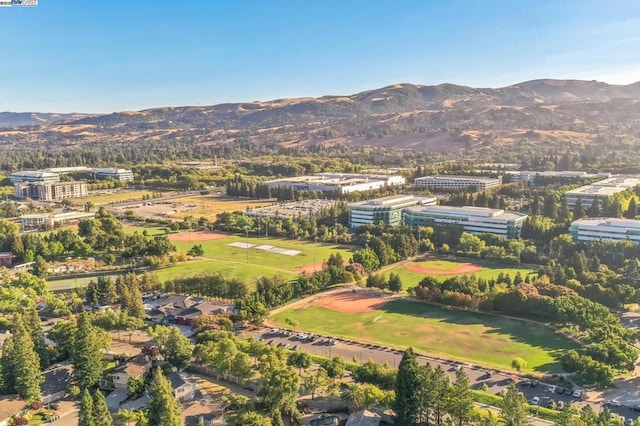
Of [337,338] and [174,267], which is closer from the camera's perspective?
[337,338]

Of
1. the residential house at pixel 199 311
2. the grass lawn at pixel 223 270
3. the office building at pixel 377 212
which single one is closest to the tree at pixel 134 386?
the residential house at pixel 199 311

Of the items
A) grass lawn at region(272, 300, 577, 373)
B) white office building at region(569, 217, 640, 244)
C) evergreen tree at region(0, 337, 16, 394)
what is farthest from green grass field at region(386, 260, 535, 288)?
evergreen tree at region(0, 337, 16, 394)

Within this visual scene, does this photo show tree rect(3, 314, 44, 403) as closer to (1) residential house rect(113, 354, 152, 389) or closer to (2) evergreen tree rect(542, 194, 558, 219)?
(1) residential house rect(113, 354, 152, 389)

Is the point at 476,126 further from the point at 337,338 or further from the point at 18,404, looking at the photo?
the point at 18,404

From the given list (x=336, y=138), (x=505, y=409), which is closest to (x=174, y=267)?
(x=505, y=409)

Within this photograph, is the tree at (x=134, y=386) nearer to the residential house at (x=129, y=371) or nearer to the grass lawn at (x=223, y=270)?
the residential house at (x=129, y=371)
